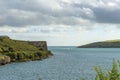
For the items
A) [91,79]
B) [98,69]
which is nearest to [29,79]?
[91,79]

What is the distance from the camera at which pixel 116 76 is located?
21594 mm

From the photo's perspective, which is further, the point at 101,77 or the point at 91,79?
the point at 91,79

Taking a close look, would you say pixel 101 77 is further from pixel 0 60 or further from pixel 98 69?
pixel 0 60

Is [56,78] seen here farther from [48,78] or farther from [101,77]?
Answer: [101,77]

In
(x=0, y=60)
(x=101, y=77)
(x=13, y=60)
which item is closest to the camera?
(x=101, y=77)

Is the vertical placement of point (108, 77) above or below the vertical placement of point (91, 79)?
above

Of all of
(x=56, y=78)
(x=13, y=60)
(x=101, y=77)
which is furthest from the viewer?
(x=13, y=60)

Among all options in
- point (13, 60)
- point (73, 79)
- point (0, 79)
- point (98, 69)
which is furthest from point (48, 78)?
point (13, 60)

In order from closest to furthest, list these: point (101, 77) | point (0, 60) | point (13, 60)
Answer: point (101, 77) < point (0, 60) < point (13, 60)

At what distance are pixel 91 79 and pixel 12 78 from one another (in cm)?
2196

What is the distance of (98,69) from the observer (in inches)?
875

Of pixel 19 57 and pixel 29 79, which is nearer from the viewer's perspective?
pixel 29 79

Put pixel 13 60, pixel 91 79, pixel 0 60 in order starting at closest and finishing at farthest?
pixel 91 79, pixel 0 60, pixel 13 60

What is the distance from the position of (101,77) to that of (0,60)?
5199 inches
